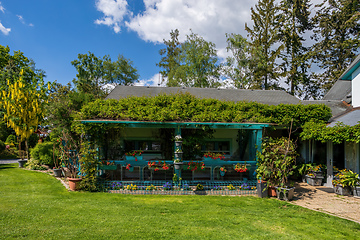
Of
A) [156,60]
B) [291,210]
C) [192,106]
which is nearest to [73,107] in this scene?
[192,106]

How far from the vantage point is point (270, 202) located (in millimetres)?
7059

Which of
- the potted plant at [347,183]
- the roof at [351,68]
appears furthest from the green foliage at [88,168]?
the roof at [351,68]

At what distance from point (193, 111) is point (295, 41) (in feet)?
83.7

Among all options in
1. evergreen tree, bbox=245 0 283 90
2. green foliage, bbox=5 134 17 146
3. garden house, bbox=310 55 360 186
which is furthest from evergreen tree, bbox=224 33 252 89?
green foliage, bbox=5 134 17 146

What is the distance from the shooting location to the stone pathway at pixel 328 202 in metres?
6.35

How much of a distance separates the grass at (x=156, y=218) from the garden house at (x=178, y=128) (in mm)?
1509

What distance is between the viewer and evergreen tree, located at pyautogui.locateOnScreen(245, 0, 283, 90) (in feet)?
85.9

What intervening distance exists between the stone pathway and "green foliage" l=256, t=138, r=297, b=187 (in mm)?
974

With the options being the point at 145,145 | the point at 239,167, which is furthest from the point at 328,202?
the point at 145,145

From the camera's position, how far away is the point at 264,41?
26734mm

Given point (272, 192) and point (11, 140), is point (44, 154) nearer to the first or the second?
point (11, 140)

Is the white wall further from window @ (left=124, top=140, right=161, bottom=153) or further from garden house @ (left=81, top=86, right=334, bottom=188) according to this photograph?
window @ (left=124, top=140, right=161, bottom=153)

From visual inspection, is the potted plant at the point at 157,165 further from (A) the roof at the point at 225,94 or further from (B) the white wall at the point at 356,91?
(B) the white wall at the point at 356,91

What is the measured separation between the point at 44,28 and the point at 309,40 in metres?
31.7
